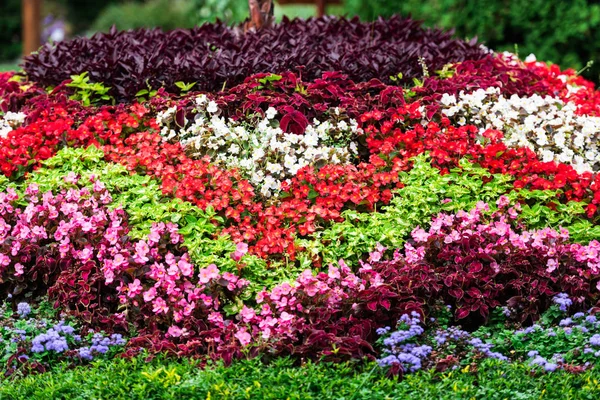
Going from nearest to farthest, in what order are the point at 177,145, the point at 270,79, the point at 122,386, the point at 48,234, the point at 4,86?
the point at 122,386 → the point at 48,234 → the point at 177,145 → the point at 270,79 → the point at 4,86

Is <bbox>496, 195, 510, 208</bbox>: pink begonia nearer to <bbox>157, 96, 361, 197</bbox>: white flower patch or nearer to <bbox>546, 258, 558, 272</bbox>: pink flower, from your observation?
<bbox>546, 258, 558, 272</bbox>: pink flower

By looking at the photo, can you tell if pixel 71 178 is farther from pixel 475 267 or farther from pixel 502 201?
pixel 502 201

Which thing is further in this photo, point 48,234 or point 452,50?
point 452,50

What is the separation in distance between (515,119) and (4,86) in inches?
131

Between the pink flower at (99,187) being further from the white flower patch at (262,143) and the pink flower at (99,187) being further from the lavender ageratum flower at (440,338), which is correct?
the lavender ageratum flower at (440,338)

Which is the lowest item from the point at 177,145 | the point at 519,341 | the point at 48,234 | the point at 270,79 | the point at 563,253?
the point at 519,341

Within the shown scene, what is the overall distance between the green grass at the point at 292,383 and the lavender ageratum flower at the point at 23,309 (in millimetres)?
537

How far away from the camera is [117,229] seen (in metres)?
3.80

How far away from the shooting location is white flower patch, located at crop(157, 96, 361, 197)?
14.0 feet

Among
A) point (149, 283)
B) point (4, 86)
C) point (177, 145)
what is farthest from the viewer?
point (4, 86)

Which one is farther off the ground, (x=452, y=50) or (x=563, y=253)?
(x=452, y=50)

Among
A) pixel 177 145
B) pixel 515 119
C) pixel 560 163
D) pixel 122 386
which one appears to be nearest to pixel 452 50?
pixel 515 119

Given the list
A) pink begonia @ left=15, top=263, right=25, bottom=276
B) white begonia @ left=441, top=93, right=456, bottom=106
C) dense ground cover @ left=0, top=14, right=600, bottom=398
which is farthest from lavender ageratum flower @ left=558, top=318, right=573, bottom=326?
pink begonia @ left=15, top=263, right=25, bottom=276

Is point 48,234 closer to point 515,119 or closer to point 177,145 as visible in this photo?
point 177,145
